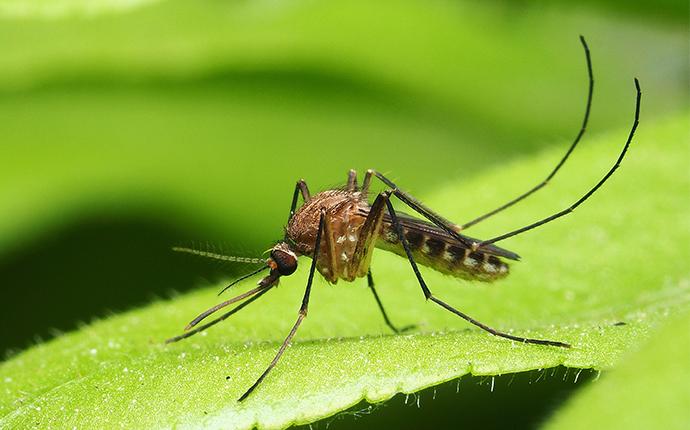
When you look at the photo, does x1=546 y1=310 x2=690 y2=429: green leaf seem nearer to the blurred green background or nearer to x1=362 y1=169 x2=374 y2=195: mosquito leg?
x1=362 y1=169 x2=374 y2=195: mosquito leg

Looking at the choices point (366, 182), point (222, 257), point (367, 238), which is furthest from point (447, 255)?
point (222, 257)

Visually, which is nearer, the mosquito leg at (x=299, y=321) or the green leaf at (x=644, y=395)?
the green leaf at (x=644, y=395)

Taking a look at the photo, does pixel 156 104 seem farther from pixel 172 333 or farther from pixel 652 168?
pixel 652 168

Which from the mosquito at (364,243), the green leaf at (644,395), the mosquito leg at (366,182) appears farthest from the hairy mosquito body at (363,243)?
the green leaf at (644,395)

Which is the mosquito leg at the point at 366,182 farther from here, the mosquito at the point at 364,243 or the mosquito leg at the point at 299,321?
the mosquito leg at the point at 299,321

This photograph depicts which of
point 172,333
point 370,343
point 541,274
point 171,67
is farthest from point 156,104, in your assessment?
point 370,343

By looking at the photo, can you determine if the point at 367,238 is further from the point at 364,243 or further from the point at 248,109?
the point at 248,109
